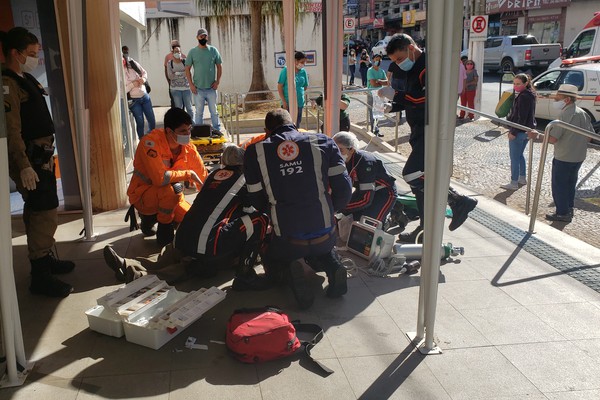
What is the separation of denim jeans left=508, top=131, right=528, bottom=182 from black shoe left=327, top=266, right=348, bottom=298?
208 inches

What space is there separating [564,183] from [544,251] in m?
2.00

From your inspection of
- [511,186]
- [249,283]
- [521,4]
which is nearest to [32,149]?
[249,283]

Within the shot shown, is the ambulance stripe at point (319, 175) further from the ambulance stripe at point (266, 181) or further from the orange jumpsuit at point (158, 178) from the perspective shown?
the orange jumpsuit at point (158, 178)

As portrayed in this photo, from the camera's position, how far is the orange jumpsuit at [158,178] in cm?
524

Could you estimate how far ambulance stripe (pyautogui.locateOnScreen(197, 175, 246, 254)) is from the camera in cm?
441

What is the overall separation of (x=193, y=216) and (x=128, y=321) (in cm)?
114

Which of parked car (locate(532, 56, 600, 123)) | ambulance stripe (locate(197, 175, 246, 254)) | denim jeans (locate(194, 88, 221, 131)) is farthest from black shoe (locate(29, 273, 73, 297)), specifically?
parked car (locate(532, 56, 600, 123))

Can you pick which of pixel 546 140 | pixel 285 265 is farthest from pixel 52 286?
pixel 546 140

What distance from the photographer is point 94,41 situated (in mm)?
6348

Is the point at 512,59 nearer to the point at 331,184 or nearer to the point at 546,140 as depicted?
the point at 546,140

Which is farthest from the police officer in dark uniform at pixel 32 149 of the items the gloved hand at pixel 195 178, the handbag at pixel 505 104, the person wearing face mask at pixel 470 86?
the person wearing face mask at pixel 470 86

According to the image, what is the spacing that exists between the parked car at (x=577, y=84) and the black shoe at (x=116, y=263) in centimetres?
1081

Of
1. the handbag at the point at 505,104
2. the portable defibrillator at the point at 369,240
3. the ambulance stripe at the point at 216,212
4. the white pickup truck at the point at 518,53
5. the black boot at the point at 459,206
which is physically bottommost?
the portable defibrillator at the point at 369,240

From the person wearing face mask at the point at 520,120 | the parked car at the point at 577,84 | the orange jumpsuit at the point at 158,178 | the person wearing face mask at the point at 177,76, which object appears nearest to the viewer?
the orange jumpsuit at the point at 158,178
